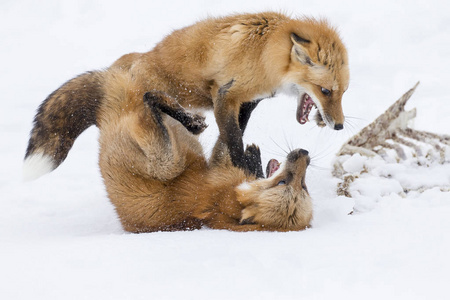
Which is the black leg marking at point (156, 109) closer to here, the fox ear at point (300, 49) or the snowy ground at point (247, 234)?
the snowy ground at point (247, 234)

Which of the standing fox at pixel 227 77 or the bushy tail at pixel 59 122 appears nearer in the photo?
the standing fox at pixel 227 77

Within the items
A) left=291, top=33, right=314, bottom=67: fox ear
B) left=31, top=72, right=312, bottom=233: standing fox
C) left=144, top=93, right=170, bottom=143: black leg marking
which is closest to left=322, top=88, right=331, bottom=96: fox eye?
left=291, top=33, right=314, bottom=67: fox ear

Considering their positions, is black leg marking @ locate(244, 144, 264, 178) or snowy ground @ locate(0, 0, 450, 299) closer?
snowy ground @ locate(0, 0, 450, 299)

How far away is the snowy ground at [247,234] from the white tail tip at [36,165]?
21.1 inches

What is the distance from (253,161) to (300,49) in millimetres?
1258

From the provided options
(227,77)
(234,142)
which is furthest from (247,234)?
(227,77)

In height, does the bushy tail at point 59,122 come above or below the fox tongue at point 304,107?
above

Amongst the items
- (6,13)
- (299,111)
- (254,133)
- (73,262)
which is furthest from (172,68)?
(6,13)

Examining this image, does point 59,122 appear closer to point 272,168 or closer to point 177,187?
point 177,187

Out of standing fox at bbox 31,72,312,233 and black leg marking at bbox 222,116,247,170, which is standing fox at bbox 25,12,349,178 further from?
standing fox at bbox 31,72,312,233

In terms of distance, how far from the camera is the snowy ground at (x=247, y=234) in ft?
10.4

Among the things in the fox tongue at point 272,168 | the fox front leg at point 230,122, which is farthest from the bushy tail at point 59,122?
the fox tongue at point 272,168

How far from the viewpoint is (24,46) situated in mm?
12094

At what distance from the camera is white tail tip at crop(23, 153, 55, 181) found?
17.2 feet
